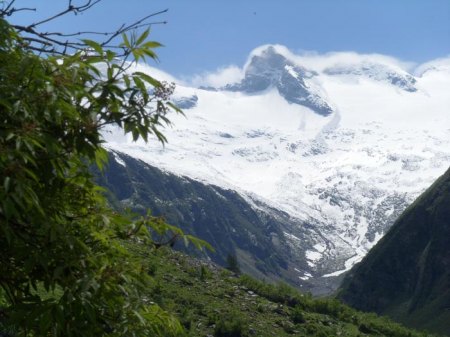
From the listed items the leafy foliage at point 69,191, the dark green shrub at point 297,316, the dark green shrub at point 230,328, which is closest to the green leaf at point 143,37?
the leafy foliage at point 69,191

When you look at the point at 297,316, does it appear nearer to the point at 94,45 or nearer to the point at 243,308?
the point at 243,308

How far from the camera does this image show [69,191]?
6.49 meters

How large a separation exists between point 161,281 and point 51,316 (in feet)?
113

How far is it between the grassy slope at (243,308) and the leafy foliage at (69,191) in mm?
24753

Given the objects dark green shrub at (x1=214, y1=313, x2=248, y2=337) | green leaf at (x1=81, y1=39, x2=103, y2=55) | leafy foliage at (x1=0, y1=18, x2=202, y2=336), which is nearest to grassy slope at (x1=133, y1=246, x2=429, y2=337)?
dark green shrub at (x1=214, y1=313, x2=248, y2=337)

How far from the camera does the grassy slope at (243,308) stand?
34.3 m

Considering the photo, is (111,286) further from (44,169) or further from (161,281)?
(161,281)

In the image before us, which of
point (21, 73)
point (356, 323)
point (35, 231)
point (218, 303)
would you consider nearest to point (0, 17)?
point (21, 73)

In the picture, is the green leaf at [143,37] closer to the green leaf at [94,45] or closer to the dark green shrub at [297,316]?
the green leaf at [94,45]

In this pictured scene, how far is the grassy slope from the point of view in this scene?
34344 millimetres

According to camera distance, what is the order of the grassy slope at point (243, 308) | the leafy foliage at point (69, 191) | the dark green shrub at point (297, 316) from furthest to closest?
the dark green shrub at point (297, 316)
the grassy slope at point (243, 308)
the leafy foliage at point (69, 191)

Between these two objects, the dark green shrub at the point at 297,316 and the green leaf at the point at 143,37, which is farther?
the dark green shrub at the point at 297,316

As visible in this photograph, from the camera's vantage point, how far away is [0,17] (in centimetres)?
600

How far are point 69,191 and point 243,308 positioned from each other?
3353cm
